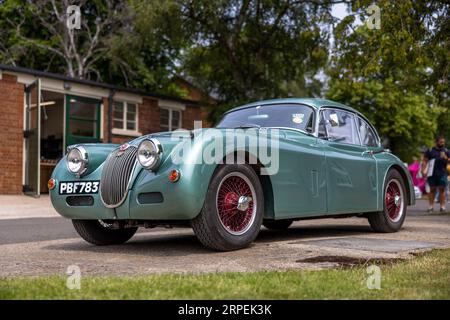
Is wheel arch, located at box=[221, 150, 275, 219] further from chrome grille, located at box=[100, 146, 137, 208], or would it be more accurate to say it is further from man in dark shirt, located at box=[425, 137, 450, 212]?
man in dark shirt, located at box=[425, 137, 450, 212]

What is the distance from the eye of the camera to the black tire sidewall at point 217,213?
212 inches

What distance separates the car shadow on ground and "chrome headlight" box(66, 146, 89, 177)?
81 cm

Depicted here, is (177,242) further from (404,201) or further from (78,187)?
(404,201)

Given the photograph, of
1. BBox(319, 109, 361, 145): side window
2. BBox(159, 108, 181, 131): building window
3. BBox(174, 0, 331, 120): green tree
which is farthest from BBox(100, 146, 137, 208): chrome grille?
BBox(159, 108, 181, 131): building window

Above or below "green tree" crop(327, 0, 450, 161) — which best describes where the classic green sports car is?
below

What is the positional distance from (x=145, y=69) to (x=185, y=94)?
31.8 feet

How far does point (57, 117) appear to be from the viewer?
2283 centimetres

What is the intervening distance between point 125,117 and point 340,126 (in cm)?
1707

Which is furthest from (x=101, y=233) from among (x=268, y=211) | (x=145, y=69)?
(x=145, y=69)

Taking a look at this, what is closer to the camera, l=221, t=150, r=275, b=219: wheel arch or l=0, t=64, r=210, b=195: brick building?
l=221, t=150, r=275, b=219: wheel arch

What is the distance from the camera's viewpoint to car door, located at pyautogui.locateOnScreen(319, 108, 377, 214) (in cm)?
680

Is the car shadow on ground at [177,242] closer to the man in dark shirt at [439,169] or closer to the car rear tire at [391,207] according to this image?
the car rear tire at [391,207]

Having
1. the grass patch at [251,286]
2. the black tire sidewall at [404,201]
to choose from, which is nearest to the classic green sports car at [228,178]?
the black tire sidewall at [404,201]

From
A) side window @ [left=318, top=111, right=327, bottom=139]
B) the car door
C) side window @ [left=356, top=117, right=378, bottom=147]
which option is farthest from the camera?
side window @ [left=356, top=117, right=378, bottom=147]
